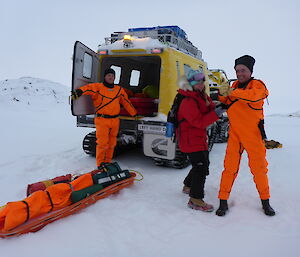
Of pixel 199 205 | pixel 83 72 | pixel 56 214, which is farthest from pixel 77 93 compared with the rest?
pixel 199 205

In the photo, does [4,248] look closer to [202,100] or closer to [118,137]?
[202,100]

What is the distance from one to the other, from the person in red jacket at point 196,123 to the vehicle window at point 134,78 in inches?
189

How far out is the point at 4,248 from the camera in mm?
2416

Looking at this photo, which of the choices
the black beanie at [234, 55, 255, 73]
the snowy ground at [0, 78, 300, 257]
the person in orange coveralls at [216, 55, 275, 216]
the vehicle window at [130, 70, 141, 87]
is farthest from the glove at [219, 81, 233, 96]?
the vehicle window at [130, 70, 141, 87]

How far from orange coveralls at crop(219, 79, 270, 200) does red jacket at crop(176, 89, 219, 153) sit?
0.27 m

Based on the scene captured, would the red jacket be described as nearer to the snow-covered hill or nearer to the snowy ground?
the snowy ground

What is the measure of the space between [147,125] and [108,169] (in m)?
1.21

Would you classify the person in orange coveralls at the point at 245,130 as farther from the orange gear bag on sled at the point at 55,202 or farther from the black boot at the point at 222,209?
the orange gear bag on sled at the point at 55,202

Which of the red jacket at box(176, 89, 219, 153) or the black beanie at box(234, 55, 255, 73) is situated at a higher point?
the black beanie at box(234, 55, 255, 73)

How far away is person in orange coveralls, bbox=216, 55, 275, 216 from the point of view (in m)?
3.07

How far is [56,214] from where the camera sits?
2.89 metres

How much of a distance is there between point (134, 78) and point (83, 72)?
3108 mm

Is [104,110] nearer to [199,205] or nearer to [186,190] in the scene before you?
[186,190]

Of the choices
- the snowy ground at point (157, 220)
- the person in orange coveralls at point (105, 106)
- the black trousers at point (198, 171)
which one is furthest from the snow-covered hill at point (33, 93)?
the black trousers at point (198, 171)
